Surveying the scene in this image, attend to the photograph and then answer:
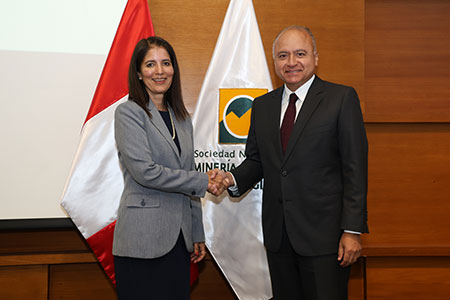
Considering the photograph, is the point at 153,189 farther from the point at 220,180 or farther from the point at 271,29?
the point at 271,29

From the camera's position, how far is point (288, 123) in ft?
6.07

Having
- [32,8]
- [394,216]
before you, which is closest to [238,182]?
[394,216]

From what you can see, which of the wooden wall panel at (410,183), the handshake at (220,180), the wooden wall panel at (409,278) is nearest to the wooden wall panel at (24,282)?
the handshake at (220,180)

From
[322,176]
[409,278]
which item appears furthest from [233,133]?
[409,278]

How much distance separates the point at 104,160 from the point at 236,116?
0.90 metres

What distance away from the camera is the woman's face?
1.79 meters

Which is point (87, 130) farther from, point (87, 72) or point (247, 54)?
point (247, 54)

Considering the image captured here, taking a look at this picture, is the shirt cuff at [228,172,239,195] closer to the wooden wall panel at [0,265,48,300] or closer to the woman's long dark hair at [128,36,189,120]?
the woman's long dark hair at [128,36,189,120]

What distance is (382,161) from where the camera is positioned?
2.86 meters

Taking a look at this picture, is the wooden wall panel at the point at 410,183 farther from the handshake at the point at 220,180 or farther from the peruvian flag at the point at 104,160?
the peruvian flag at the point at 104,160

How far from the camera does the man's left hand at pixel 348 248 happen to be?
5.43 feet

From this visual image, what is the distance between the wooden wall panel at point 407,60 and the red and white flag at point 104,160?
1.72 meters

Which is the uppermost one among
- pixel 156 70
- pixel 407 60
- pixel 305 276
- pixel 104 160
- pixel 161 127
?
pixel 407 60

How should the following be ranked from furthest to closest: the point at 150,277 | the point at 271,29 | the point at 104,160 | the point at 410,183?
the point at 410,183, the point at 271,29, the point at 104,160, the point at 150,277
